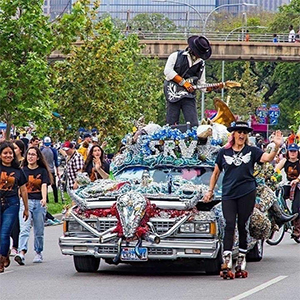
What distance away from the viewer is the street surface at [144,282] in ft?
41.3

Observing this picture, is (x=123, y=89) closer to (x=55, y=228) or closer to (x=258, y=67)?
(x=55, y=228)

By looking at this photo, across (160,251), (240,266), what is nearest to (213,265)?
(240,266)

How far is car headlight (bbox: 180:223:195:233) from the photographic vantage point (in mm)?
13891

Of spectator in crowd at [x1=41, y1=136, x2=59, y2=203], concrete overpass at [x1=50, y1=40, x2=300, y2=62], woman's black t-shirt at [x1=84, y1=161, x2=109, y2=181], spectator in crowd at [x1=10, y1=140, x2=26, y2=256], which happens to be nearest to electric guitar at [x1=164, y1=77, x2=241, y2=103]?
spectator in crowd at [x1=10, y1=140, x2=26, y2=256]

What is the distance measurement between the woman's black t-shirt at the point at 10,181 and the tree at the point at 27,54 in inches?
469

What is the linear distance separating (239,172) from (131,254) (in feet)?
5.35

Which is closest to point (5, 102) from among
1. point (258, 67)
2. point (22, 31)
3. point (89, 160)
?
point (22, 31)

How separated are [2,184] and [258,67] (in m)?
90.0

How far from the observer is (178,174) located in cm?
1543

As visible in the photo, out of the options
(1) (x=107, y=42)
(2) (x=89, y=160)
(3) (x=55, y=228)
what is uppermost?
(1) (x=107, y=42)

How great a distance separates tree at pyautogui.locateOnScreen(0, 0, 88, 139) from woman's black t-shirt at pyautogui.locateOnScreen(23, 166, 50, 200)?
35.8 ft

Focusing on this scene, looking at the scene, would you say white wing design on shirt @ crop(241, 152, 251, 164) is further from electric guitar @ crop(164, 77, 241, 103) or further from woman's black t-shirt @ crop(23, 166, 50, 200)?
electric guitar @ crop(164, 77, 241, 103)

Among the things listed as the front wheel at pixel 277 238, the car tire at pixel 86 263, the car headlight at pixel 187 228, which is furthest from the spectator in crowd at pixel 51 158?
the car headlight at pixel 187 228

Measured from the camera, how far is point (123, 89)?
40.2m
